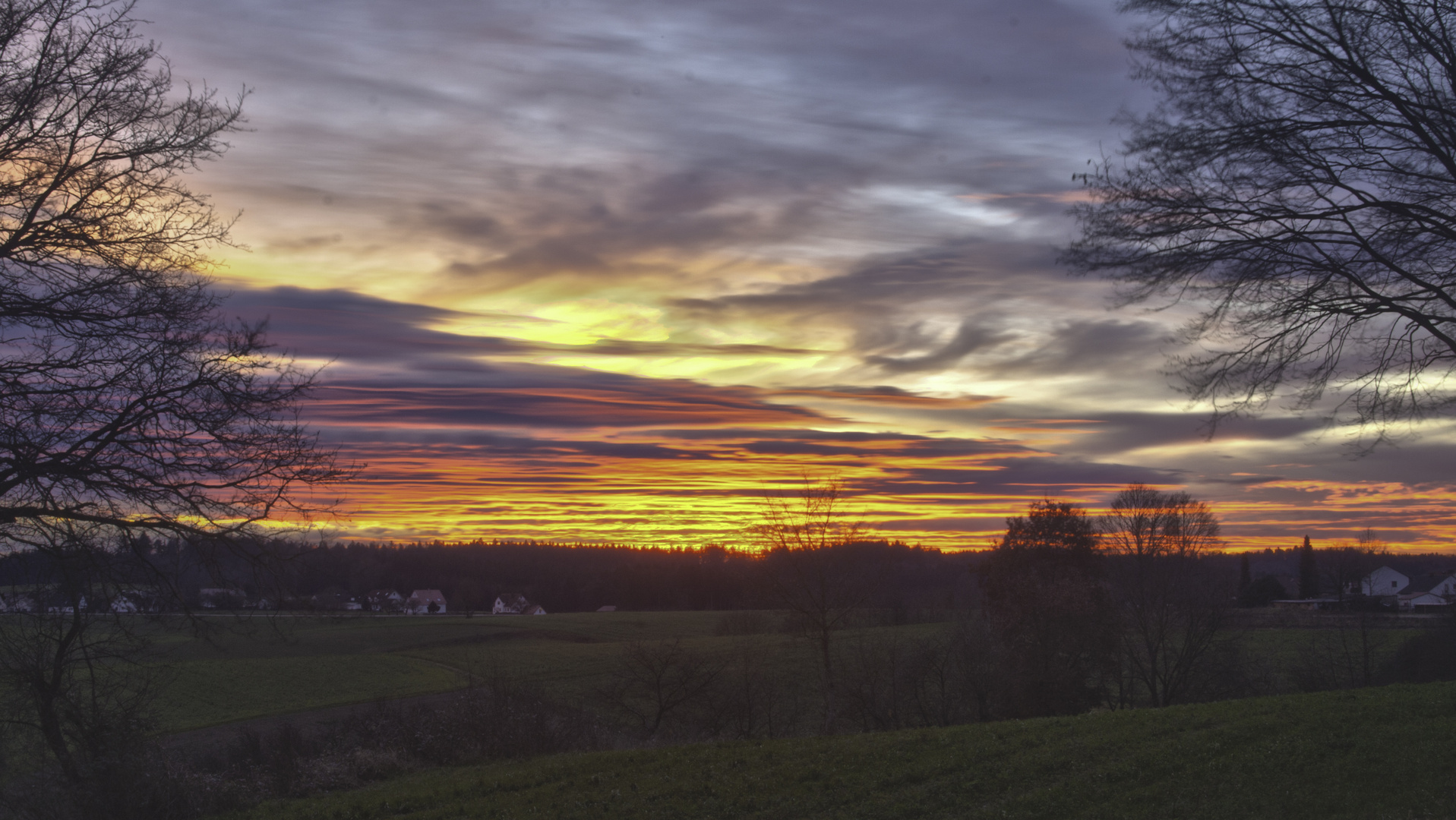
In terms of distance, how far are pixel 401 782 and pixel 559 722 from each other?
23.1 ft

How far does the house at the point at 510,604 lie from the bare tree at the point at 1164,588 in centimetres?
9071

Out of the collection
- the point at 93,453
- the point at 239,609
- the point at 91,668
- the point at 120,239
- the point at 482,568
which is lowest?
the point at 482,568

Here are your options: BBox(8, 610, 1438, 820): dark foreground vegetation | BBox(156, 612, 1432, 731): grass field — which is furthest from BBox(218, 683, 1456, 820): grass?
BBox(156, 612, 1432, 731): grass field

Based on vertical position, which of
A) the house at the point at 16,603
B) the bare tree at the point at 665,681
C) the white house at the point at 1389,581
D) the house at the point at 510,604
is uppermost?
the house at the point at 16,603

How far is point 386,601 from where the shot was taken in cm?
7650

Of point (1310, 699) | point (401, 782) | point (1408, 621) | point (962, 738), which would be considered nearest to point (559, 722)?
point (401, 782)

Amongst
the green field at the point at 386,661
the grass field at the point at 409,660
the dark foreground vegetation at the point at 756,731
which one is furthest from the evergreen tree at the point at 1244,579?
the green field at the point at 386,661

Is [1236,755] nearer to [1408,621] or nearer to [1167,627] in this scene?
[1167,627]

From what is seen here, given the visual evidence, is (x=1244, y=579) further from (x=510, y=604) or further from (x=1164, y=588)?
(x=510, y=604)

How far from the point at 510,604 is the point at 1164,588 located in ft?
319

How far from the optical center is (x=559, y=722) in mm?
25344

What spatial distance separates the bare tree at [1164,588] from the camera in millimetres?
33000

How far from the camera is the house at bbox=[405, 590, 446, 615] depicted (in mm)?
113188

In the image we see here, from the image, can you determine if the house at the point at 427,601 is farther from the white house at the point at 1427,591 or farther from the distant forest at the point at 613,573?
the white house at the point at 1427,591
